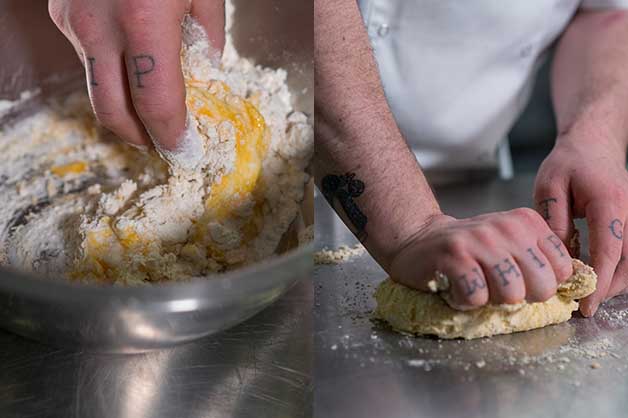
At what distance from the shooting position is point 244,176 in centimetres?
61

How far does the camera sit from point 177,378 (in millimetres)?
525

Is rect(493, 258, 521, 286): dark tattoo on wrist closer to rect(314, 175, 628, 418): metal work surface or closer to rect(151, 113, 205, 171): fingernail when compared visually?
rect(314, 175, 628, 418): metal work surface

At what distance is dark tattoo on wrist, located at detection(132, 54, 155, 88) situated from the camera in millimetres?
496

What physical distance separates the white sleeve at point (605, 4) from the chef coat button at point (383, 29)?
0.76 ft

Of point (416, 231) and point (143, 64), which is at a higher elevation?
point (143, 64)

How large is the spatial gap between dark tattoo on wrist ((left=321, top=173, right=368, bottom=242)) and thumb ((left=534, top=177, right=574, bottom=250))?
0.17 m

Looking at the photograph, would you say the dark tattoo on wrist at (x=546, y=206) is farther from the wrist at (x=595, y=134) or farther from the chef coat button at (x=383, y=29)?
the chef coat button at (x=383, y=29)

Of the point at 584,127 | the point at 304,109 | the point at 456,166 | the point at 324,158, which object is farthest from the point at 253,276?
the point at 456,166

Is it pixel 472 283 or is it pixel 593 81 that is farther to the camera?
pixel 593 81

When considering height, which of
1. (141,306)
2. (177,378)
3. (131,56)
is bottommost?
(177,378)

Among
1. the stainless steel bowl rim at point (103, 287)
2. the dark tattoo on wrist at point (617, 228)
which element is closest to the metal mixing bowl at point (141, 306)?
the stainless steel bowl rim at point (103, 287)

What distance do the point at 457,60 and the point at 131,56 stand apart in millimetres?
438

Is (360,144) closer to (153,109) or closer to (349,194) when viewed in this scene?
(349,194)

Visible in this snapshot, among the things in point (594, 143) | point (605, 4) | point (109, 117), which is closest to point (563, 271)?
point (594, 143)
